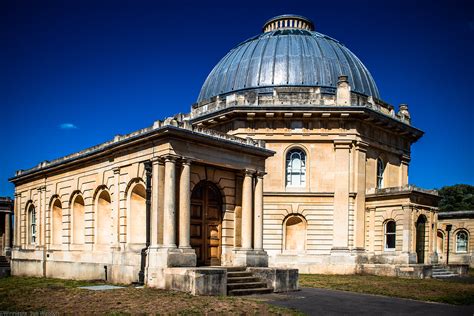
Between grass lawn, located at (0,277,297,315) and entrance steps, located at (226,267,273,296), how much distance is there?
1548mm

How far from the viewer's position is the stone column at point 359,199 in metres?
31.1

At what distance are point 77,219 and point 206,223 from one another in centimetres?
800

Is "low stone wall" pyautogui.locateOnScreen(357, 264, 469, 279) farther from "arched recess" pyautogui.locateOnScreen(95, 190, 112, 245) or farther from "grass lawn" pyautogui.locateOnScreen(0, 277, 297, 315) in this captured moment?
"arched recess" pyautogui.locateOnScreen(95, 190, 112, 245)

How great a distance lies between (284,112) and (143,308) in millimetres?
19776

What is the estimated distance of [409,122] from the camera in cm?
3734

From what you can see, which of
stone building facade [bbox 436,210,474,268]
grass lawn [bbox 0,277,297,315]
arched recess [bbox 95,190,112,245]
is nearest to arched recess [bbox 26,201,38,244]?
arched recess [bbox 95,190,112,245]

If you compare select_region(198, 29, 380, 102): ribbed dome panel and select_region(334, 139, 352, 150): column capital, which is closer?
select_region(334, 139, 352, 150): column capital

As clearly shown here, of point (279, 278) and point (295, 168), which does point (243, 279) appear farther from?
point (295, 168)

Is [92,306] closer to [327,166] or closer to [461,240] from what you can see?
[327,166]

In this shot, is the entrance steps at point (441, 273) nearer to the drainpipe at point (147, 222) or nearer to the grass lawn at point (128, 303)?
the grass lawn at point (128, 303)

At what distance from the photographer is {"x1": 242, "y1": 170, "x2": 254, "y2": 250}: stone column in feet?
70.1

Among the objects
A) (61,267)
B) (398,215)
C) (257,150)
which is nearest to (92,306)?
(257,150)

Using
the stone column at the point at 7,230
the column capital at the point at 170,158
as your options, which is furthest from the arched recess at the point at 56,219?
the stone column at the point at 7,230

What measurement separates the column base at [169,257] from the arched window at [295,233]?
14.0 m
